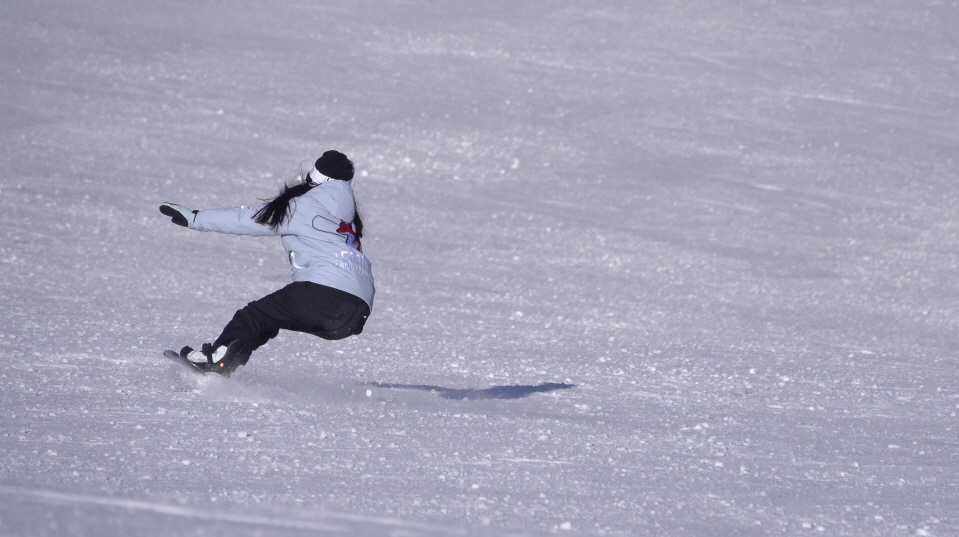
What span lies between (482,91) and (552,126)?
136 centimetres

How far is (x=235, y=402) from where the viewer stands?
223 inches

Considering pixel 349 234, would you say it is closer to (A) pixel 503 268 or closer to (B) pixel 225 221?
(B) pixel 225 221

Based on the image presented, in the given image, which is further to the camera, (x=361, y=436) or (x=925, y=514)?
(x=361, y=436)

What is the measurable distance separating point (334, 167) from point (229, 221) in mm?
605

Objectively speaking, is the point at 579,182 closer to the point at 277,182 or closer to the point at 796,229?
the point at 796,229

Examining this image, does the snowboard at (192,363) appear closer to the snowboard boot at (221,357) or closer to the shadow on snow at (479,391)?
the snowboard boot at (221,357)

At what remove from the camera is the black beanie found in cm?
573

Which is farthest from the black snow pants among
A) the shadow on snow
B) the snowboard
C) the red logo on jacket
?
the shadow on snow

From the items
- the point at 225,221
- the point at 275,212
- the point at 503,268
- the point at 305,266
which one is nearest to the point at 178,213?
the point at 225,221

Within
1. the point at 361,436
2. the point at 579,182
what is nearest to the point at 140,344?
the point at 361,436

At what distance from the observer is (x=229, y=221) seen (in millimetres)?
5605

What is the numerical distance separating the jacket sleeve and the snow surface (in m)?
0.86

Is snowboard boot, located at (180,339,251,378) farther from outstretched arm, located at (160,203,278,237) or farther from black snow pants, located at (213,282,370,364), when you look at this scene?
outstretched arm, located at (160,203,278,237)

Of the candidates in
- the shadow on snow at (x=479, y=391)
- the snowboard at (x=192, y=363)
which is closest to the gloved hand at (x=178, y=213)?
the snowboard at (x=192, y=363)
